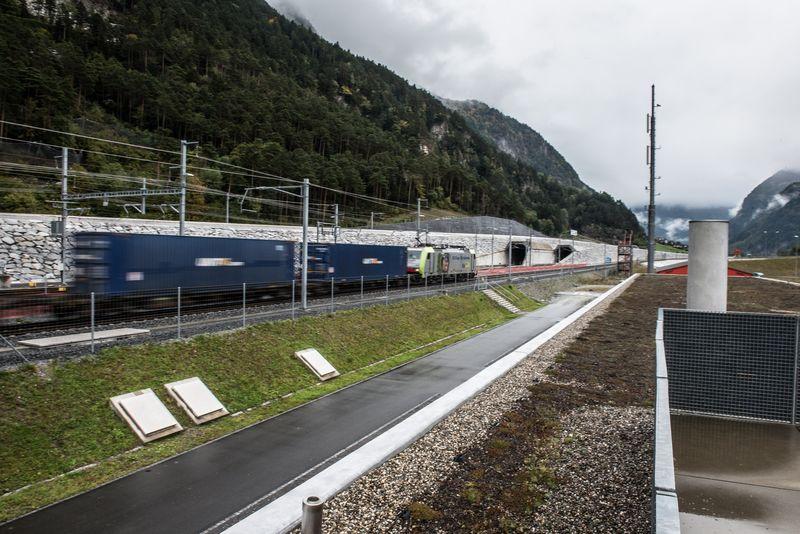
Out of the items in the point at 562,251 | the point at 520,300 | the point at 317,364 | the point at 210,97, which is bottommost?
the point at 317,364

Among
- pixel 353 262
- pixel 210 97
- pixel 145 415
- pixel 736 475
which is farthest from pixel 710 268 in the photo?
pixel 210 97

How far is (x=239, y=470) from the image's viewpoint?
30.0ft

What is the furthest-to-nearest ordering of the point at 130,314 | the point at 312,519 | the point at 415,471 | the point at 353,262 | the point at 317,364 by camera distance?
1. the point at 353,262
2. the point at 130,314
3. the point at 317,364
4. the point at 415,471
5. the point at 312,519

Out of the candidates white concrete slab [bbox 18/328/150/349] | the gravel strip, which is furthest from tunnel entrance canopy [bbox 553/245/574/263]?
white concrete slab [bbox 18/328/150/349]

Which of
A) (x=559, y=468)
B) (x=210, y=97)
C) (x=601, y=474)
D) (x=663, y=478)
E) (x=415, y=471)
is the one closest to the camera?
(x=663, y=478)

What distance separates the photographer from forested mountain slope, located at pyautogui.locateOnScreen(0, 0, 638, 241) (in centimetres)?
5828

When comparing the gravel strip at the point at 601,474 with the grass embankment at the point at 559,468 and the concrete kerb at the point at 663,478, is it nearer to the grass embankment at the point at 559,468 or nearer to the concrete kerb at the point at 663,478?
the grass embankment at the point at 559,468

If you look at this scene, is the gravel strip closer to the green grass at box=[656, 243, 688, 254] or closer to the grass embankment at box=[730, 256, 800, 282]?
the grass embankment at box=[730, 256, 800, 282]

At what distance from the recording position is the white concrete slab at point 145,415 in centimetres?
1060

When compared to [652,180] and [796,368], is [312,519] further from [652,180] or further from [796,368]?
[652,180]

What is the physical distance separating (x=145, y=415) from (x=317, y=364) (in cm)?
645

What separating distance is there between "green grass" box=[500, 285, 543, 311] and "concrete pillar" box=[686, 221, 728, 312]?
71.2ft

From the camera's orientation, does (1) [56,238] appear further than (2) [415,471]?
Yes

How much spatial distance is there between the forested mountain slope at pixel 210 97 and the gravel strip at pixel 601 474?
131 feet
